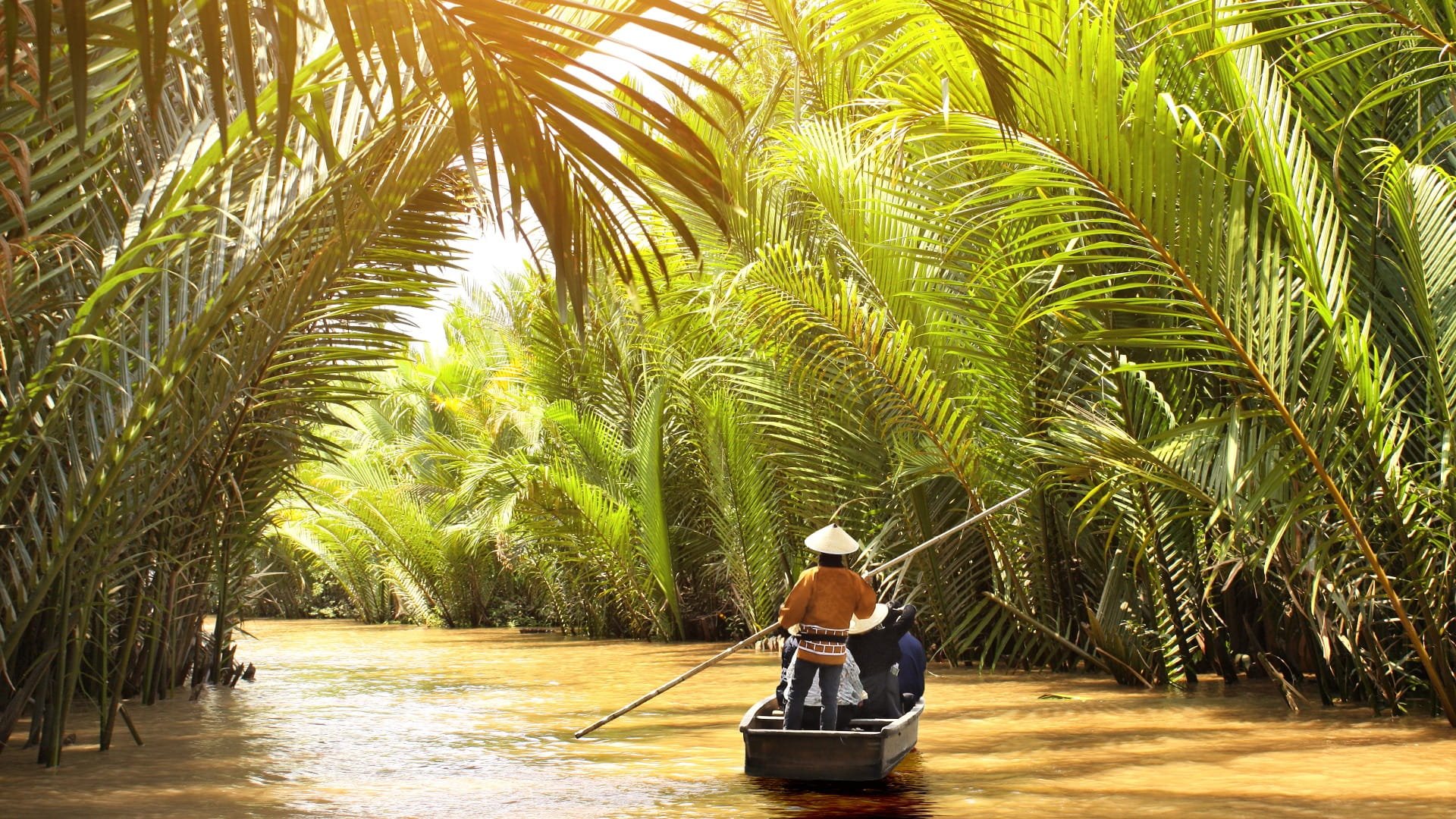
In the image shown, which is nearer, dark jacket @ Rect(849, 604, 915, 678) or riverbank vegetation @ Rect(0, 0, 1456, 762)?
riverbank vegetation @ Rect(0, 0, 1456, 762)

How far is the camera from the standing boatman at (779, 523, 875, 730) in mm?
7270

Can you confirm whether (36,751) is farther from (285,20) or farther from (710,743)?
(285,20)

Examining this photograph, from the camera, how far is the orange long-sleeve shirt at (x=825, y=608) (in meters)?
7.31

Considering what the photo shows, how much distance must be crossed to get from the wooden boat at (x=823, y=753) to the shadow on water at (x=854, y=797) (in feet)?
0.34

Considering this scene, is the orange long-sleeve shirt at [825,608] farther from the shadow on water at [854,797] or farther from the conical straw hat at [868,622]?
the shadow on water at [854,797]

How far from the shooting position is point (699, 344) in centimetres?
1583

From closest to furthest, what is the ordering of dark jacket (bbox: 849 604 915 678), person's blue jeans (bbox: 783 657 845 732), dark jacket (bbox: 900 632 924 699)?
1. person's blue jeans (bbox: 783 657 845 732)
2. dark jacket (bbox: 849 604 915 678)
3. dark jacket (bbox: 900 632 924 699)

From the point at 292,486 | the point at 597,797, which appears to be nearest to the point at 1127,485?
the point at 597,797

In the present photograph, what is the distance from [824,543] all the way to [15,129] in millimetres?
4447

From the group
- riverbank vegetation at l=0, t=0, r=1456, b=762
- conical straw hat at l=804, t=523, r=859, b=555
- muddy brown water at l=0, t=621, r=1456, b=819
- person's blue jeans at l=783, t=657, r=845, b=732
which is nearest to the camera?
riverbank vegetation at l=0, t=0, r=1456, b=762

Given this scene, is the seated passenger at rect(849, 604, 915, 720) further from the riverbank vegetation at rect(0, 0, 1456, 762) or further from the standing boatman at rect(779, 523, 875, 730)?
the riverbank vegetation at rect(0, 0, 1456, 762)

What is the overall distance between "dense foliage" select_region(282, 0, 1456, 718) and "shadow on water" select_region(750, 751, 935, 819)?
6.12 ft

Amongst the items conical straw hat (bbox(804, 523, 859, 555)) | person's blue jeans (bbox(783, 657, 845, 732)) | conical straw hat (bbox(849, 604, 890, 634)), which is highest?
conical straw hat (bbox(804, 523, 859, 555))

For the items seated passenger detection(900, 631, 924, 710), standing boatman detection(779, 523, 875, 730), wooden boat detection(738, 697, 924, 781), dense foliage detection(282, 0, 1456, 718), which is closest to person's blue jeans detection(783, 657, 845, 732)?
standing boatman detection(779, 523, 875, 730)
